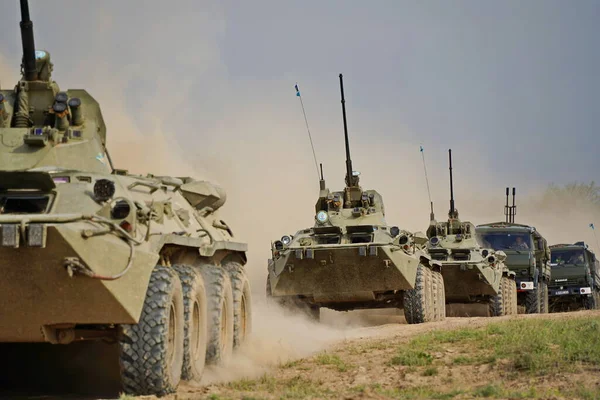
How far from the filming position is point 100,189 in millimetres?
9734

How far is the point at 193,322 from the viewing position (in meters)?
11.7

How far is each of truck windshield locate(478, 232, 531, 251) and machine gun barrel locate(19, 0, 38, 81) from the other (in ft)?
61.0

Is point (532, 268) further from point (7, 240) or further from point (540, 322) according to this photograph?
point (7, 240)

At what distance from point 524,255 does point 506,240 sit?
62 centimetres

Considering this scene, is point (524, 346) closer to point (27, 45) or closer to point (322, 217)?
point (27, 45)

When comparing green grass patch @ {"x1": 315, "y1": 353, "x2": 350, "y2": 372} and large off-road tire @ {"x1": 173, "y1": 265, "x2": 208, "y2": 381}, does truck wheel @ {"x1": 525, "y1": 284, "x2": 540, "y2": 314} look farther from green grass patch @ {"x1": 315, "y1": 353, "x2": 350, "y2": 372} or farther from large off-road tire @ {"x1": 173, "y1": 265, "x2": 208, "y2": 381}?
large off-road tire @ {"x1": 173, "y1": 265, "x2": 208, "y2": 381}

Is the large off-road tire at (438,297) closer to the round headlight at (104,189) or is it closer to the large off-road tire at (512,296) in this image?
the large off-road tire at (512,296)

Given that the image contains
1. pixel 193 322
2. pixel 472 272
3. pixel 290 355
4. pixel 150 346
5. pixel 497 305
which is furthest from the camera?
pixel 497 305

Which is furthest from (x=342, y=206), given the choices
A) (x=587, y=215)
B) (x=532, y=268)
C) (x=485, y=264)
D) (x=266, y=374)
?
(x=587, y=215)

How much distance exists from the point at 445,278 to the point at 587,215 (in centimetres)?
5832

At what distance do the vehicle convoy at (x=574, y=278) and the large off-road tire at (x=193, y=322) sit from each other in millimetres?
21375

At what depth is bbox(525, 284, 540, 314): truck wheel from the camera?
28750mm

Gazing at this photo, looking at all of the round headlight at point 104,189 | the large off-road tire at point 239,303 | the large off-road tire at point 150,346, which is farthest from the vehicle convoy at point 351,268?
the round headlight at point 104,189

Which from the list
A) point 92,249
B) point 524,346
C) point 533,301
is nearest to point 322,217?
point 524,346
